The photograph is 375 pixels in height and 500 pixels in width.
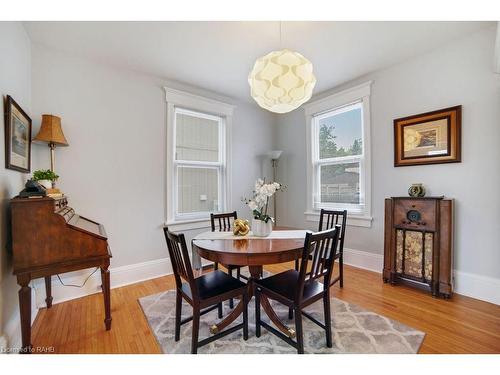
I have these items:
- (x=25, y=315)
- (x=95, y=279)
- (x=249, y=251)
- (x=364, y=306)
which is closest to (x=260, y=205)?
(x=249, y=251)

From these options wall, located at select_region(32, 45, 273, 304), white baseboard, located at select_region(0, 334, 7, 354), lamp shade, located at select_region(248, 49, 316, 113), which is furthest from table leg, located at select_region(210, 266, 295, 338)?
wall, located at select_region(32, 45, 273, 304)

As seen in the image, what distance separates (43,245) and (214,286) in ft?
4.17

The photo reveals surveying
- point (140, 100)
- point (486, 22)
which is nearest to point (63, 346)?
point (140, 100)

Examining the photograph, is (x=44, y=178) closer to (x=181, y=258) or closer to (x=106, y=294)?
(x=106, y=294)

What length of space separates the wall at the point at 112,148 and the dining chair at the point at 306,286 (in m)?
1.89

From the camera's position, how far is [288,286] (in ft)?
5.55

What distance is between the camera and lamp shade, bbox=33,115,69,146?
215cm

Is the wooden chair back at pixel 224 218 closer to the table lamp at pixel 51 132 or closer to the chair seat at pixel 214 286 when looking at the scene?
the chair seat at pixel 214 286

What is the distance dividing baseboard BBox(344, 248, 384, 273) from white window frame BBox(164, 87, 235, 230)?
1954 millimetres

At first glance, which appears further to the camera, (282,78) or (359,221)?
(359,221)

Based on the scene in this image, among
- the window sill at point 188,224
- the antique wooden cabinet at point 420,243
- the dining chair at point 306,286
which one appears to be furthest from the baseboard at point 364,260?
the window sill at point 188,224

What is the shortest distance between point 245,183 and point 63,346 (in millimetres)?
2891

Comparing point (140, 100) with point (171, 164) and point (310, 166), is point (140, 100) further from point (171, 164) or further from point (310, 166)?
point (310, 166)

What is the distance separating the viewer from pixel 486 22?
2160 millimetres
